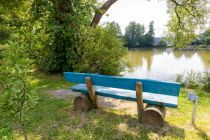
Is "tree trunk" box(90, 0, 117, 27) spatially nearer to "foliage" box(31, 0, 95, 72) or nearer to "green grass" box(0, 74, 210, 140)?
"foliage" box(31, 0, 95, 72)

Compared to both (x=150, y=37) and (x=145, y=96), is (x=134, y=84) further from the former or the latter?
(x=150, y=37)

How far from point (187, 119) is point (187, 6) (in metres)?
8.02

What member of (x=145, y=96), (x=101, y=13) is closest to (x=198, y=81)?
(x=101, y=13)

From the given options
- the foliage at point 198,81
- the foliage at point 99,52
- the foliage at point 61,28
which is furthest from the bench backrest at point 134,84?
the foliage at point 198,81

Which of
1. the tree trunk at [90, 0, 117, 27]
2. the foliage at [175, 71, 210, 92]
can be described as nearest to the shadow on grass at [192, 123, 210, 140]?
the foliage at [175, 71, 210, 92]

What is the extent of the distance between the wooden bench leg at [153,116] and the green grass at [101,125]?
0.32 feet

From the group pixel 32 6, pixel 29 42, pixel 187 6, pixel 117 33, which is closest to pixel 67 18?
pixel 32 6

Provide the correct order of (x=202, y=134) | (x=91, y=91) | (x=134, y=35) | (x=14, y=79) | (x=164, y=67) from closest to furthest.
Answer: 1. (x=14, y=79)
2. (x=202, y=134)
3. (x=91, y=91)
4. (x=164, y=67)
5. (x=134, y=35)

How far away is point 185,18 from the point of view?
1078cm

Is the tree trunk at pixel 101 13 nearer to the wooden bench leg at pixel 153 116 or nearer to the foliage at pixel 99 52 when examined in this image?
the foliage at pixel 99 52

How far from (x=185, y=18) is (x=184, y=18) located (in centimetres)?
6

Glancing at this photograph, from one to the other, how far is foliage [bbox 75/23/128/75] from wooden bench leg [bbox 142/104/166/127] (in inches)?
167

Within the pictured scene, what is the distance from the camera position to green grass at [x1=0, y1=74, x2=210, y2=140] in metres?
2.92

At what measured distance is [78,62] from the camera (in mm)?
7402
